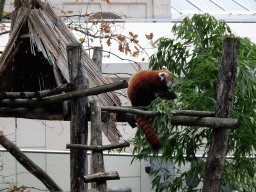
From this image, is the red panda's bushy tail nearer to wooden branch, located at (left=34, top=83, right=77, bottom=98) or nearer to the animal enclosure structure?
the animal enclosure structure

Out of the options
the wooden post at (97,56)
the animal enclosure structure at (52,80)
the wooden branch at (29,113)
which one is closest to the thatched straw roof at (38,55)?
the animal enclosure structure at (52,80)

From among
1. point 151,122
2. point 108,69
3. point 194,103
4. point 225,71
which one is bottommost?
point 151,122

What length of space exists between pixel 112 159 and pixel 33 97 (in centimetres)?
170

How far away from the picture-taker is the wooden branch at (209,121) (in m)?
1.87

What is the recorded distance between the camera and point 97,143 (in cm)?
Answer: 171

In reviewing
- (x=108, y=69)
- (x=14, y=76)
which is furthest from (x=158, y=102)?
(x=108, y=69)

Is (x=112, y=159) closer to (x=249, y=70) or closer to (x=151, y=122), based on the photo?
(x=151, y=122)

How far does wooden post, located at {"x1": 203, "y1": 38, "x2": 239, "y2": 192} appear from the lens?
6.33 feet

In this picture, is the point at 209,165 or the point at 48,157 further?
the point at 48,157

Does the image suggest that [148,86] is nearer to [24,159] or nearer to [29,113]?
[29,113]

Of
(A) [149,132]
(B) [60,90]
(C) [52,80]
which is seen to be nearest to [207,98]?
(A) [149,132]

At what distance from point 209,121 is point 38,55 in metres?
1.72

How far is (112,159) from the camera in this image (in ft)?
11.3

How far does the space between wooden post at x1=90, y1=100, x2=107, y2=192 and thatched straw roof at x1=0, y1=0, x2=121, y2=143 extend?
1.47 feet
